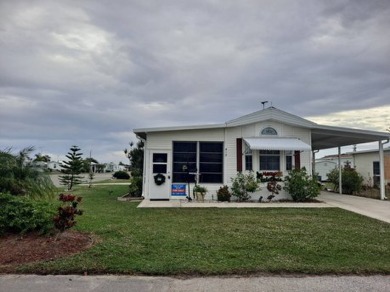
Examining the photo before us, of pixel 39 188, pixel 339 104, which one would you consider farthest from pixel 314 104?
pixel 39 188

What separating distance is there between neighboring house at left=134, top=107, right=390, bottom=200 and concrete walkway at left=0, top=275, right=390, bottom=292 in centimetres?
905

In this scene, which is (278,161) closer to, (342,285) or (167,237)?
(167,237)

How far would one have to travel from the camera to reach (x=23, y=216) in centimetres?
610

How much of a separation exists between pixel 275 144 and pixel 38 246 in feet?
32.9

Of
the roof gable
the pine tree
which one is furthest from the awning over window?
the pine tree

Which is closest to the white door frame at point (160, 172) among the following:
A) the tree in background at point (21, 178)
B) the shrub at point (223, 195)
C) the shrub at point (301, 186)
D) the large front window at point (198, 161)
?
the large front window at point (198, 161)

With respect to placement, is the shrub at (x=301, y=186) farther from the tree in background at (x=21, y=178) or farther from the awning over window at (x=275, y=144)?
the tree in background at (x=21, y=178)

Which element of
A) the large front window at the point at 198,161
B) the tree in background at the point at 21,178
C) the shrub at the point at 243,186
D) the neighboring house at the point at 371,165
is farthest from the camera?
the neighboring house at the point at 371,165

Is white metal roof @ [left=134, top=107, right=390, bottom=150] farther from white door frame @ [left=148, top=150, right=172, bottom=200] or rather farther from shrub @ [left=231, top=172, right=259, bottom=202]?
shrub @ [left=231, top=172, right=259, bottom=202]

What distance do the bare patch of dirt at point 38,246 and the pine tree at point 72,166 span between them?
1584cm

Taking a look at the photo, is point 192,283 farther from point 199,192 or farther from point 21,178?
point 199,192

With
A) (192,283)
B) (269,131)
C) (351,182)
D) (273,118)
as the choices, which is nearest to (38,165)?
(192,283)

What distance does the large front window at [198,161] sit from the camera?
13.5m

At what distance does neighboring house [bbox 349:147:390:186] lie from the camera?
2166cm
